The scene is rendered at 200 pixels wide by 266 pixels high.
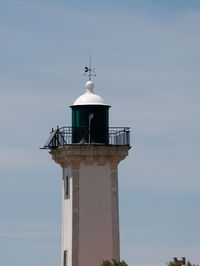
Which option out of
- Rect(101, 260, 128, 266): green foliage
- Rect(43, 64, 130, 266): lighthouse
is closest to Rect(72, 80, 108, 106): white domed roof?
Rect(43, 64, 130, 266): lighthouse

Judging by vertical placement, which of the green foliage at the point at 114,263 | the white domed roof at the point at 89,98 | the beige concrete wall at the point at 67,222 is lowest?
the green foliage at the point at 114,263

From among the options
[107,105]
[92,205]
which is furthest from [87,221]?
[107,105]

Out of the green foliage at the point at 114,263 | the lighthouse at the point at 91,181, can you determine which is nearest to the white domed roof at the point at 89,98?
the lighthouse at the point at 91,181

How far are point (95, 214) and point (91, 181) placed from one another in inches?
67.1

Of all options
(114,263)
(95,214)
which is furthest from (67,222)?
(114,263)

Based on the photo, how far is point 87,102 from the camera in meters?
72.1

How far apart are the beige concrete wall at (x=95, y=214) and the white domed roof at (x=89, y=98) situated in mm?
3083

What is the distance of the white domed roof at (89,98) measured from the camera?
72.1 metres

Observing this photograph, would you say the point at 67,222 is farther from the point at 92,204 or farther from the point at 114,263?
the point at 114,263

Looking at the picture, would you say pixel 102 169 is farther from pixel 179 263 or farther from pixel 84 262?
pixel 179 263

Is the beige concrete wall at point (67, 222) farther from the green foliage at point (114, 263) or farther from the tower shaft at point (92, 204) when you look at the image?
the green foliage at point (114, 263)

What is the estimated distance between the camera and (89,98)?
72.3 meters

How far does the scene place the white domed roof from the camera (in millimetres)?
72125

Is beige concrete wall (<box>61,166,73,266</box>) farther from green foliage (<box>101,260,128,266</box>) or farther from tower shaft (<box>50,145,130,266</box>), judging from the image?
green foliage (<box>101,260,128,266</box>)
